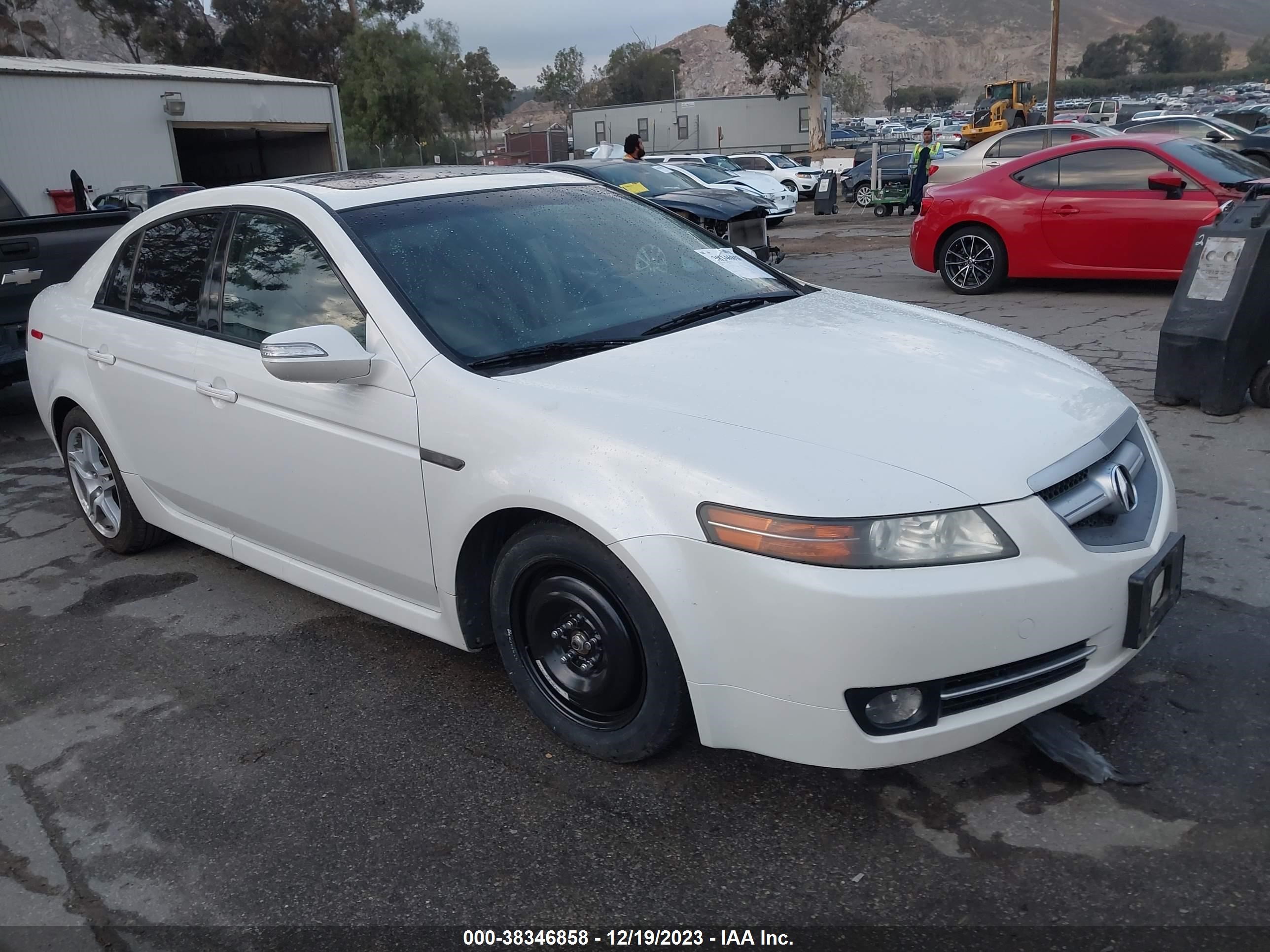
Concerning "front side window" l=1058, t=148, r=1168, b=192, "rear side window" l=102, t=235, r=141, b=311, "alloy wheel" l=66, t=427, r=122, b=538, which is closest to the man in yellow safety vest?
"front side window" l=1058, t=148, r=1168, b=192

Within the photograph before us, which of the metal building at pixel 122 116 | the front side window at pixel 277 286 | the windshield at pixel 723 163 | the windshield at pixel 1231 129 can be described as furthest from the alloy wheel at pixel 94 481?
the windshield at pixel 1231 129

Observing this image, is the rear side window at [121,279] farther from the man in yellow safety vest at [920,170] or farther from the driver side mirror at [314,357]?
the man in yellow safety vest at [920,170]

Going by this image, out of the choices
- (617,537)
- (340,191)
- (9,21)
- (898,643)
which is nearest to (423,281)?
(340,191)

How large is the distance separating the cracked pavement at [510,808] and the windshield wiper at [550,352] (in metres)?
1.10

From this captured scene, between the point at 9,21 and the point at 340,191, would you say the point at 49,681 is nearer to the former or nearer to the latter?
the point at 340,191

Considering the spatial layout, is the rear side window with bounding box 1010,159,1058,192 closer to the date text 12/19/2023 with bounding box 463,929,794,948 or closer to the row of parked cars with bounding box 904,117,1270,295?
the row of parked cars with bounding box 904,117,1270,295

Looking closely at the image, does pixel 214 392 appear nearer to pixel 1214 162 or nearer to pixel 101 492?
pixel 101 492

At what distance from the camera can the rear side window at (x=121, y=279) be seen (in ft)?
14.4

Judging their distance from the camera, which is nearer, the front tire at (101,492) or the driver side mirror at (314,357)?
the driver side mirror at (314,357)

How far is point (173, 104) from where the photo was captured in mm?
26047

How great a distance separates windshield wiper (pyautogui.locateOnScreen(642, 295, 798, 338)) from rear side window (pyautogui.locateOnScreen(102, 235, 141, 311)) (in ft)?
7.80

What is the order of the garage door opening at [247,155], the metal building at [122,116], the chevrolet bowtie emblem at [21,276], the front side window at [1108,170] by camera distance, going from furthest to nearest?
1. the garage door opening at [247,155]
2. the metal building at [122,116]
3. the front side window at [1108,170]
4. the chevrolet bowtie emblem at [21,276]

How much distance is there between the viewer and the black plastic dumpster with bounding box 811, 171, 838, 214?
24.7m

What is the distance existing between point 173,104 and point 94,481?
2478 centimetres
